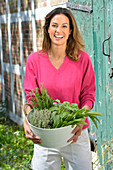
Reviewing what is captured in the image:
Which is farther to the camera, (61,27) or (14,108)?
(14,108)

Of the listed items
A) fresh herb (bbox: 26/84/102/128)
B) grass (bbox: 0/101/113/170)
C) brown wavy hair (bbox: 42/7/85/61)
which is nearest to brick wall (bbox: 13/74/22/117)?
grass (bbox: 0/101/113/170)

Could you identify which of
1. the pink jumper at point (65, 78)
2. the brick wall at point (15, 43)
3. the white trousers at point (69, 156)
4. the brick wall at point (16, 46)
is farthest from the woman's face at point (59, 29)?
the brick wall at point (15, 43)

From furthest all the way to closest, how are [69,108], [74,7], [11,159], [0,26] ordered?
1. [0,26]
2. [11,159]
3. [74,7]
4. [69,108]

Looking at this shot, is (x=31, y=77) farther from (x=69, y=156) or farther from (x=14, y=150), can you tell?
(x=14, y=150)

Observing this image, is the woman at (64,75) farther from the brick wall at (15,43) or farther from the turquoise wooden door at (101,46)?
the brick wall at (15,43)

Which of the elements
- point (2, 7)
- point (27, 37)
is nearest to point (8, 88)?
point (27, 37)

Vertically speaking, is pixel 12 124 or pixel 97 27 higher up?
pixel 97 27

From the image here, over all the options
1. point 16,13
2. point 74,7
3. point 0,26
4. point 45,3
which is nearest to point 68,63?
point 74,7

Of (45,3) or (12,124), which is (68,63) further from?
(12,124)

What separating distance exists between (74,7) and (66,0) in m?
0.22

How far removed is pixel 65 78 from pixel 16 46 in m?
3.43

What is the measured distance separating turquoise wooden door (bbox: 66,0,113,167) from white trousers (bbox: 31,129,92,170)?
0.86 metres

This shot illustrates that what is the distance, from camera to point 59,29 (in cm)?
186

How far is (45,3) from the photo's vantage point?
391 cm
